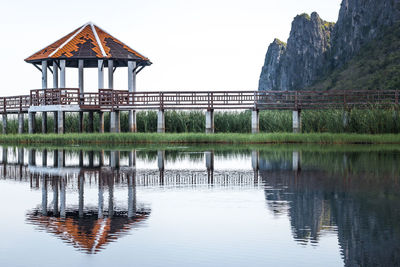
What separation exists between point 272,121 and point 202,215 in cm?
3030

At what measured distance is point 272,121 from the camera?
41.2 metres

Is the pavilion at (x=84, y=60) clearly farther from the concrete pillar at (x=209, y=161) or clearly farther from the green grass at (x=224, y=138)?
the concrete pillar at (x=209, y=161)

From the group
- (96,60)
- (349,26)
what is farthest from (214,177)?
(349,26)

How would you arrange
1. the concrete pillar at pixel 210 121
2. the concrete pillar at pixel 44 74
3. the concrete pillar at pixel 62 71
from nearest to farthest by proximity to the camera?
1. the concrete pillar at pixel 210 121
2. the concrete pillar at pixel 62 71
3. the concrete pillar at pixel 44 74

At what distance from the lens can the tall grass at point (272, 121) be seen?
36.8m

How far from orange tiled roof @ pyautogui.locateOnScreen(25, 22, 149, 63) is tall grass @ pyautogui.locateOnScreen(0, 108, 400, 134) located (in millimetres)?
4247

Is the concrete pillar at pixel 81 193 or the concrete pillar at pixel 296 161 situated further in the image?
the concrete pillar at pixel 296 161

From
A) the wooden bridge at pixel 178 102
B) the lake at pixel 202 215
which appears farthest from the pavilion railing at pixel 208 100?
the lake at pixel 202 215

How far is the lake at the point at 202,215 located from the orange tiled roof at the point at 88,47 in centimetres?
2088

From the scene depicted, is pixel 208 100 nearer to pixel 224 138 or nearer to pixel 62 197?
pixel 224 138

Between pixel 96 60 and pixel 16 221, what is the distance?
32.7m

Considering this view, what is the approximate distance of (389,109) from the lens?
37500 mm

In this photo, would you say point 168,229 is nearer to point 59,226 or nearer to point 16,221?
point 59,226

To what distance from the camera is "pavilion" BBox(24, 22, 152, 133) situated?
40.9m
